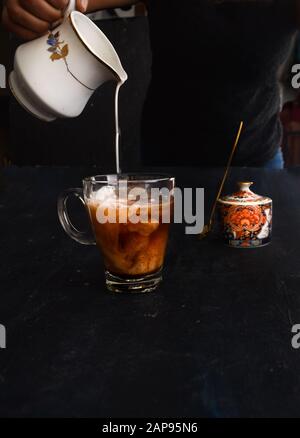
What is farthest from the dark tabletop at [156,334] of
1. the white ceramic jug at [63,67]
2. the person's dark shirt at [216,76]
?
the person's dark shirt at [216,76]

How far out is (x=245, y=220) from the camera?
36.9 inches

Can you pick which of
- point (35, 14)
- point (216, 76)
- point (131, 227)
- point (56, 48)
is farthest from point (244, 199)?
point (216, 76)

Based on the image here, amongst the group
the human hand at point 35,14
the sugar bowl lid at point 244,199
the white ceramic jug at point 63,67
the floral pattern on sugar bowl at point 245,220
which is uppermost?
the human hand at point 35,14

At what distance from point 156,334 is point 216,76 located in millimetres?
1312

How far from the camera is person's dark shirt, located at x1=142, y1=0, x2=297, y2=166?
1.61 metres

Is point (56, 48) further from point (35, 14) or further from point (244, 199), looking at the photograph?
point (244, 199)

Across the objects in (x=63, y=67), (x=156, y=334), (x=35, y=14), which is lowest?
(x=156, y=334)

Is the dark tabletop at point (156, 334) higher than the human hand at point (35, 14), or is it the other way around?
the human hand at point (35, 14)

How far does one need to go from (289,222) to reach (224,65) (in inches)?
31.8

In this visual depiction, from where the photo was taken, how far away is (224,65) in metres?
1.67

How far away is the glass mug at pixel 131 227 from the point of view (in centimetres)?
69

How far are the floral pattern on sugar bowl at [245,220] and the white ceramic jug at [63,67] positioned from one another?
32 centimetres

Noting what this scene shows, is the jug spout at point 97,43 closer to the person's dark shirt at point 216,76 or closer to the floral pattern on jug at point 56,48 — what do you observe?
the floral pattern on jug at point 56,48

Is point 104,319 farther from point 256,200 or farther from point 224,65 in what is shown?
point 224,65
